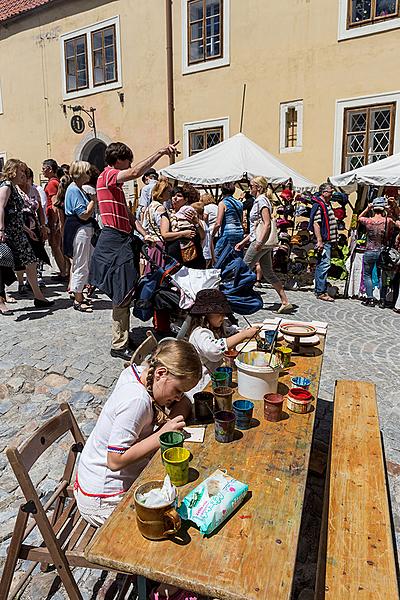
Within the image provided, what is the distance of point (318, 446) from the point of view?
3420mm

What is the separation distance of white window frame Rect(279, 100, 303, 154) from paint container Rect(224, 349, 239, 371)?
949cm

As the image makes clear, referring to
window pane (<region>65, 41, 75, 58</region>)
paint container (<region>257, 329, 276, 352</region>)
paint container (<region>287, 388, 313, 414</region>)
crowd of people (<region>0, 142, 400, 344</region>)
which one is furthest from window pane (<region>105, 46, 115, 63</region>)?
paint container (<region>287, 388, 313, 414</region>)

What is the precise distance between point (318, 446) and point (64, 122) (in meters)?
15.6

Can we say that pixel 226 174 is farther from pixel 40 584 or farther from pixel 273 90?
pixel 40 584

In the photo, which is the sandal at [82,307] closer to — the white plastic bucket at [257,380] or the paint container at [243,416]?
the white plastic bucket at [257,380]

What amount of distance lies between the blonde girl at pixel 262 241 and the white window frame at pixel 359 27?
5.32 m

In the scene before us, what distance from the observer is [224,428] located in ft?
6.89

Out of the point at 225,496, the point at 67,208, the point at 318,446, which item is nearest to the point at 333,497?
the point at 225,496

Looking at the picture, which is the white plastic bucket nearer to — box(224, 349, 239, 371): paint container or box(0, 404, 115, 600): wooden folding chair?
box(224, 349, 239, 371): paint container

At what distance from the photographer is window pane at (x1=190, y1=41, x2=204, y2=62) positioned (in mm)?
12789

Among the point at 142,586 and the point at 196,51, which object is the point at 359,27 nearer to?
the point at 196,51

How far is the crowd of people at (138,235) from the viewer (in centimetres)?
489

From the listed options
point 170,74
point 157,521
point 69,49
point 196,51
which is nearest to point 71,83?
point 69,49

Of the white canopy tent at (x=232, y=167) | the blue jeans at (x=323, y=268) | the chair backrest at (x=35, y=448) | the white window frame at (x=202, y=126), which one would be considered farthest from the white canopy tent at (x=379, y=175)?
the chair backrest at (x=35, y=448)
